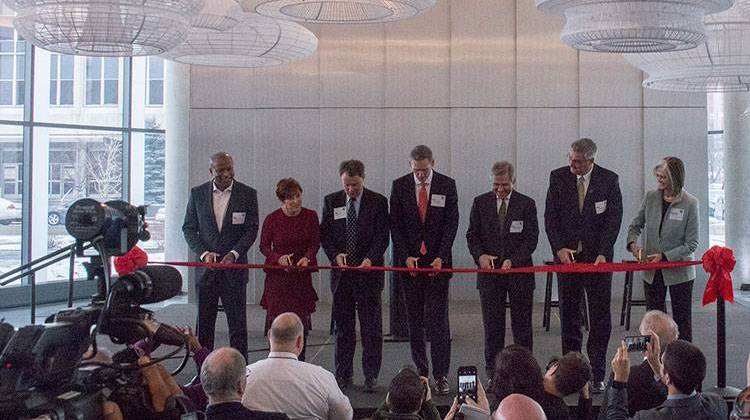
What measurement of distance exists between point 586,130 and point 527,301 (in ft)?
16.2

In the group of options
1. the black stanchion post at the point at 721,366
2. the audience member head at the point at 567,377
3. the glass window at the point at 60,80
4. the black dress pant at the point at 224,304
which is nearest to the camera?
the audience member head at the point at 567,377

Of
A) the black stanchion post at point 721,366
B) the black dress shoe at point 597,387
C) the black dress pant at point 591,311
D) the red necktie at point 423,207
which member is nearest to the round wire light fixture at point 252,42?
the red necktie at point 423,207

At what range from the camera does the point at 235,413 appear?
3.16 m

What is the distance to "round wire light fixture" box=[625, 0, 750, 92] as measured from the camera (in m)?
5.60

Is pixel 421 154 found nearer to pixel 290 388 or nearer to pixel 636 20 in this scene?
pixel 636 20

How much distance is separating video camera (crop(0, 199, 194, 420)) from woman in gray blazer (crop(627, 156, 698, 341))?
12.0 feet

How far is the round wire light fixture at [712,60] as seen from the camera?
5.60 meters

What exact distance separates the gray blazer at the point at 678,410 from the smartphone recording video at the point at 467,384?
0.63m

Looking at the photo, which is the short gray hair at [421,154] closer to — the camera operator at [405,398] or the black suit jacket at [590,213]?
the black suit jacket at [590,213]

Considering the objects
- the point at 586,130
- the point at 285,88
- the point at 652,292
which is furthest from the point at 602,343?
the point at 285,88

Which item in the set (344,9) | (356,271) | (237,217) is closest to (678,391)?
(344,9)

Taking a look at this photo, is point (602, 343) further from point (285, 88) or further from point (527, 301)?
point (285, 88)

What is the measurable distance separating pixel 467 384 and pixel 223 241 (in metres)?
3.51

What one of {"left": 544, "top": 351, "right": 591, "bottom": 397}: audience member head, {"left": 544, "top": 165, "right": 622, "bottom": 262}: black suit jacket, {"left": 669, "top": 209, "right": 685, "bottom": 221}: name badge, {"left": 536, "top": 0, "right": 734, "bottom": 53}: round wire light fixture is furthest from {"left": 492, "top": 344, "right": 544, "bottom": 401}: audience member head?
{"left": 669, "top": 209, "right": 685, "bottom": 221}: name badge
